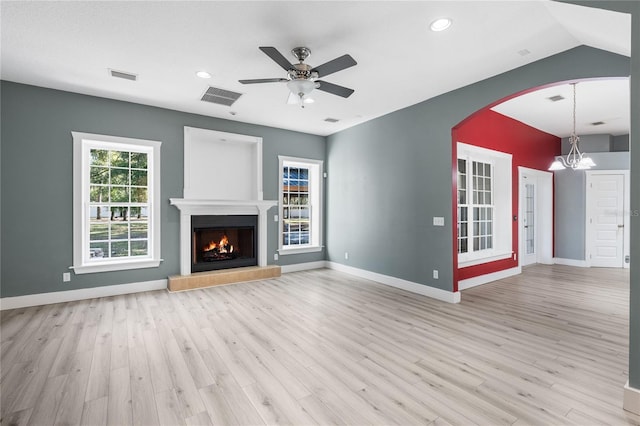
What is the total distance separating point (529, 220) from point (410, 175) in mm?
4373

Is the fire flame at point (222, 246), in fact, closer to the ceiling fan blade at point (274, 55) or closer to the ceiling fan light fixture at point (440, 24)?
the ceiling fan blade at point (274, 55)

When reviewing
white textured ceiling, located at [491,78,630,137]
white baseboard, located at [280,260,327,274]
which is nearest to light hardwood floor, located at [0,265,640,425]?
white baseboard, located at [280,260,327,274]

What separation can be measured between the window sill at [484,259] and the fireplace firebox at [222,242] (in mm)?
3744

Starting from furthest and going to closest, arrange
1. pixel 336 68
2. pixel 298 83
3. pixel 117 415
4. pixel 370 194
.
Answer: pixel 370 194 < pixel 298 83 < pixel 336 68 < pixel 117 415

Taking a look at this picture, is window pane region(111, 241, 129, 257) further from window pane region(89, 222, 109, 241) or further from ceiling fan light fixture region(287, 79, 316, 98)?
ceiling fan light fixture region(287, 79, 316, 98)

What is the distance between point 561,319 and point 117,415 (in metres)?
4.47

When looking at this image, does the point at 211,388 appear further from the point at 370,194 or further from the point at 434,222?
the point at 370,194

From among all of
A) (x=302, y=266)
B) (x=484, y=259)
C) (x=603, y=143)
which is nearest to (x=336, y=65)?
(x=484, y=259)

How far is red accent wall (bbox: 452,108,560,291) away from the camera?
4930 mm

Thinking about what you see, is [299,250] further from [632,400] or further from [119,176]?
[632,400]

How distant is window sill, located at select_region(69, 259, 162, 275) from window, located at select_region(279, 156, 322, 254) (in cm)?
232

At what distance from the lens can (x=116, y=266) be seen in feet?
14.9

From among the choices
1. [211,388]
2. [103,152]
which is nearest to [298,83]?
[211,388]

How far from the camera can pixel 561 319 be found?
354 cm
